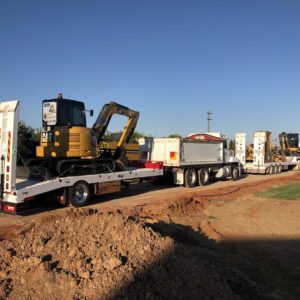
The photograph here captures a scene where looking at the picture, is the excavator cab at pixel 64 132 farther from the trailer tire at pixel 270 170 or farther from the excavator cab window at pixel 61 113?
the trailer tire at pixel 270 170

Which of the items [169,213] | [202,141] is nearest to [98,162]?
[169,213]

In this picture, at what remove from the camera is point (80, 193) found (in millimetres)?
13227

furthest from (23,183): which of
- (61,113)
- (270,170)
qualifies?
(270,170)

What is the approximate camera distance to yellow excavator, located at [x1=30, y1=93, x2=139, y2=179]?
42.3 feet

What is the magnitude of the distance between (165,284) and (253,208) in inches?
339

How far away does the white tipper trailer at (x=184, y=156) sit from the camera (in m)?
18.6

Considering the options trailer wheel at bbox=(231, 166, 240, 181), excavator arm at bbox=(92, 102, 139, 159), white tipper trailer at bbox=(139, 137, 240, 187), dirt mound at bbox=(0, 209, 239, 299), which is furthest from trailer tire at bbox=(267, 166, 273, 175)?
dirt mound at bbox=(0, 209, 239, 299)

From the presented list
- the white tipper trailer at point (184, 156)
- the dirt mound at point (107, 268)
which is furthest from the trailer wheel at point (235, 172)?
the dirt mound at point (107, 268)

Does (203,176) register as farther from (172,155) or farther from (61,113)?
(61,113)

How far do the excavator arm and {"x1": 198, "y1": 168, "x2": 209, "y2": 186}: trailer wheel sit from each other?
553cm

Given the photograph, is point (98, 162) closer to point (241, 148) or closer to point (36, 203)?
point (36, 203)

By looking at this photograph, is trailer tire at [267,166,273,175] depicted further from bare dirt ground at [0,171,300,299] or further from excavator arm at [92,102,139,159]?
bare dirt ground at [0,171,300,299]

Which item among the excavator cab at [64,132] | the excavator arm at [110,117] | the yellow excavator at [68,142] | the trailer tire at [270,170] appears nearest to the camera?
the yellow excavator at [68,142]

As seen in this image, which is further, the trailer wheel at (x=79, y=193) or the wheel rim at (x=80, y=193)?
the wheel rim at (x=80, y=193)
